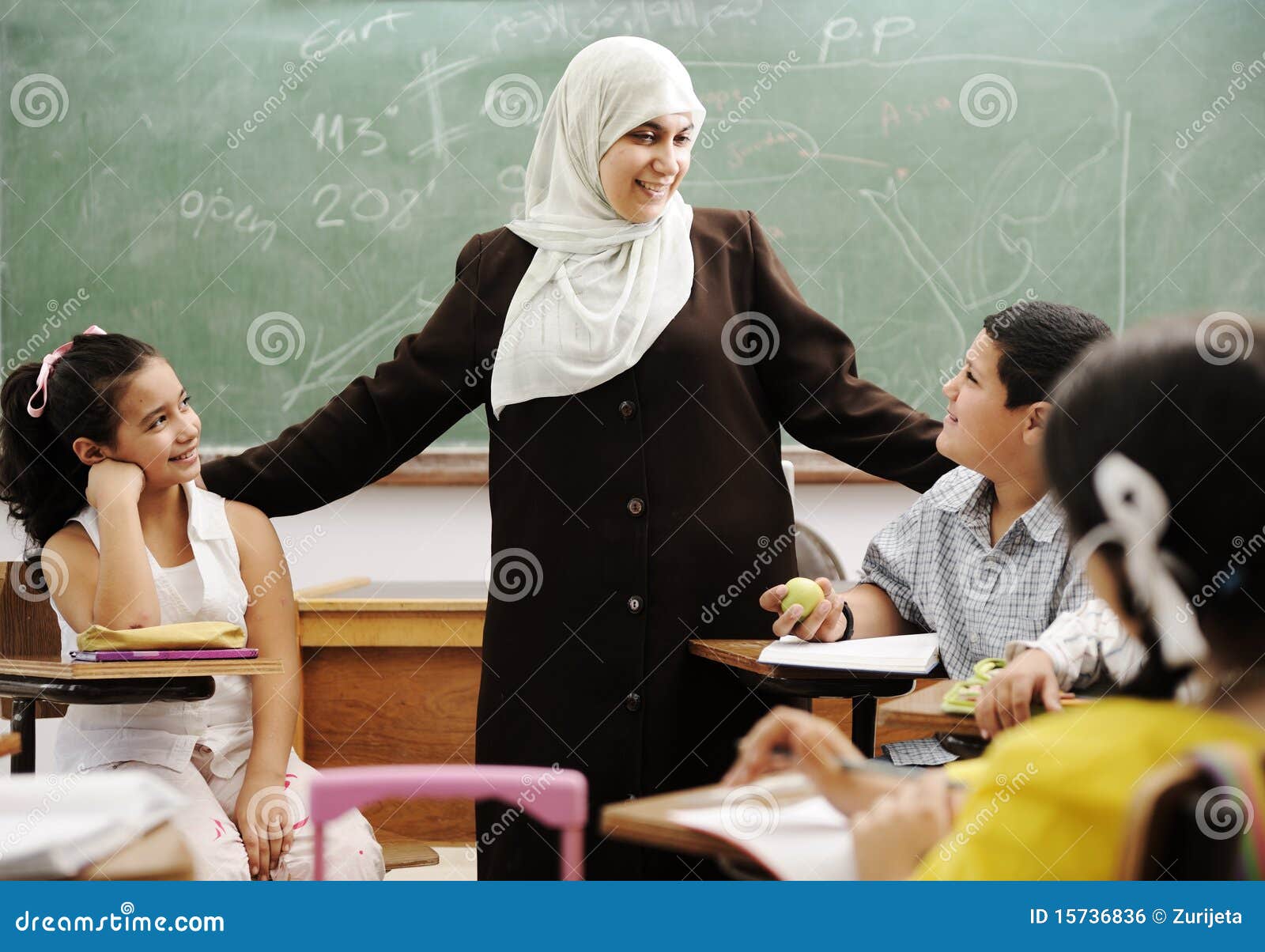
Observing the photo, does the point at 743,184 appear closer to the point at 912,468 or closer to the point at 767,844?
the point at 912,468

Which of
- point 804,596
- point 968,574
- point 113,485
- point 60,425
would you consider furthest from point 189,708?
point 968,574

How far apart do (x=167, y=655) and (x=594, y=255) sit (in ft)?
2.78

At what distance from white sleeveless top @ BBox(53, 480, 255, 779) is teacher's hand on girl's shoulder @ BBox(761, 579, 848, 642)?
0.77 metres

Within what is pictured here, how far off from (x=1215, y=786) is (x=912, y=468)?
1116mm

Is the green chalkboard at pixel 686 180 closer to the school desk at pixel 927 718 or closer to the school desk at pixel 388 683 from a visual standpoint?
the school desk at pixel 388 683

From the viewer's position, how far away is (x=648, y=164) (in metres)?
1.80

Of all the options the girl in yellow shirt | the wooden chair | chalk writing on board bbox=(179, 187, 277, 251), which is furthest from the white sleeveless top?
chalk writing on board bbox=(179, 187, 277, 251)

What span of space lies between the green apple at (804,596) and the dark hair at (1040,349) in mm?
348

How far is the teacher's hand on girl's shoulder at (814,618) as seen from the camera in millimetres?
1638

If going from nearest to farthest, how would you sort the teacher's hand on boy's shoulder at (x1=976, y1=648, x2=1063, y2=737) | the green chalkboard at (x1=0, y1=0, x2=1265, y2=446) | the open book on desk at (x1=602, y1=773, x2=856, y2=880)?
1. the open book on desk at (x1=602, y1=773, x2=856, y2=880)
2. the teacher's hand on boy's shoulder at (x1=976, y1=648, x2=1063, y2=737)
3. the green chalkboard at (x1=0, y1=0, x2=1265, y2=446)

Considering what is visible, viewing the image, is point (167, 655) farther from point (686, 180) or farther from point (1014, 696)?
point (686, 180)

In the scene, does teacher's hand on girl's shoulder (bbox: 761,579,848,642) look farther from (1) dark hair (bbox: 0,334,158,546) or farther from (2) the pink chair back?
(1) dark hair (bbox: 0,334,158,546)

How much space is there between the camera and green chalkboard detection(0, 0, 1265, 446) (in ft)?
11.0

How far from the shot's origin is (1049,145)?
338 centimetres
